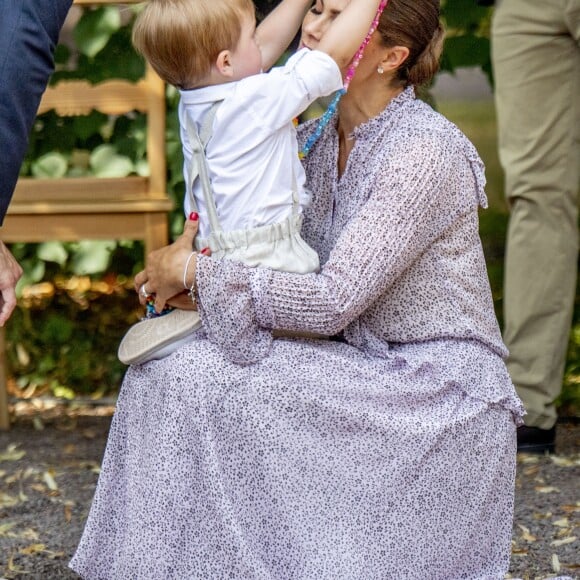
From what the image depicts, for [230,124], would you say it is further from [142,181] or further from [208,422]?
[142,181]

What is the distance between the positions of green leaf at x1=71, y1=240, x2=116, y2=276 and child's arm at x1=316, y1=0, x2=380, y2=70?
2.06 m

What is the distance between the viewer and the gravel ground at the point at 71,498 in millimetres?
3076

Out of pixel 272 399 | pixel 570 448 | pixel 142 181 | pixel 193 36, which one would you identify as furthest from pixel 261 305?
pixel 570 448

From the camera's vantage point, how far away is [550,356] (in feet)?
12.2

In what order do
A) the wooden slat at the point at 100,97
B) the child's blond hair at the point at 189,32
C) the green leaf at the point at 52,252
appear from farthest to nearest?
the green leaf at the point at 52,252 < the wooden slat at the point at 100,97 < the child's blond hair at the point at 189,32

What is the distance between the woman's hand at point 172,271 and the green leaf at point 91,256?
1.86 meters

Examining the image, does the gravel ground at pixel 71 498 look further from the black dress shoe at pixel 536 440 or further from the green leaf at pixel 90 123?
the green leaf at pixel 90 123

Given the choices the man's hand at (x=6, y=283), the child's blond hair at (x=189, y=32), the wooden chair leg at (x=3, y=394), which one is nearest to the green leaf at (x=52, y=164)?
the wooden chair leg at (x=3, y=394)

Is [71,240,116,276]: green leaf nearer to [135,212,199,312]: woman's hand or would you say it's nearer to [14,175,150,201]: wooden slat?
[14,175,150,201]: wooden slat

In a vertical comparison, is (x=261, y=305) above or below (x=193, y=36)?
below

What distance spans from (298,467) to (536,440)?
176cm

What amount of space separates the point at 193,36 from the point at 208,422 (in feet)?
2.35

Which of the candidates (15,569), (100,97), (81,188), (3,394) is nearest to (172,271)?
(15,569)

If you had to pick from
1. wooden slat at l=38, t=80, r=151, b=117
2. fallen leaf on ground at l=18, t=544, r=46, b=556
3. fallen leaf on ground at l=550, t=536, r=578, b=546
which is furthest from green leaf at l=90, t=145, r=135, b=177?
fallen leaf on ground at l=550, t=536, r=578, b=546
